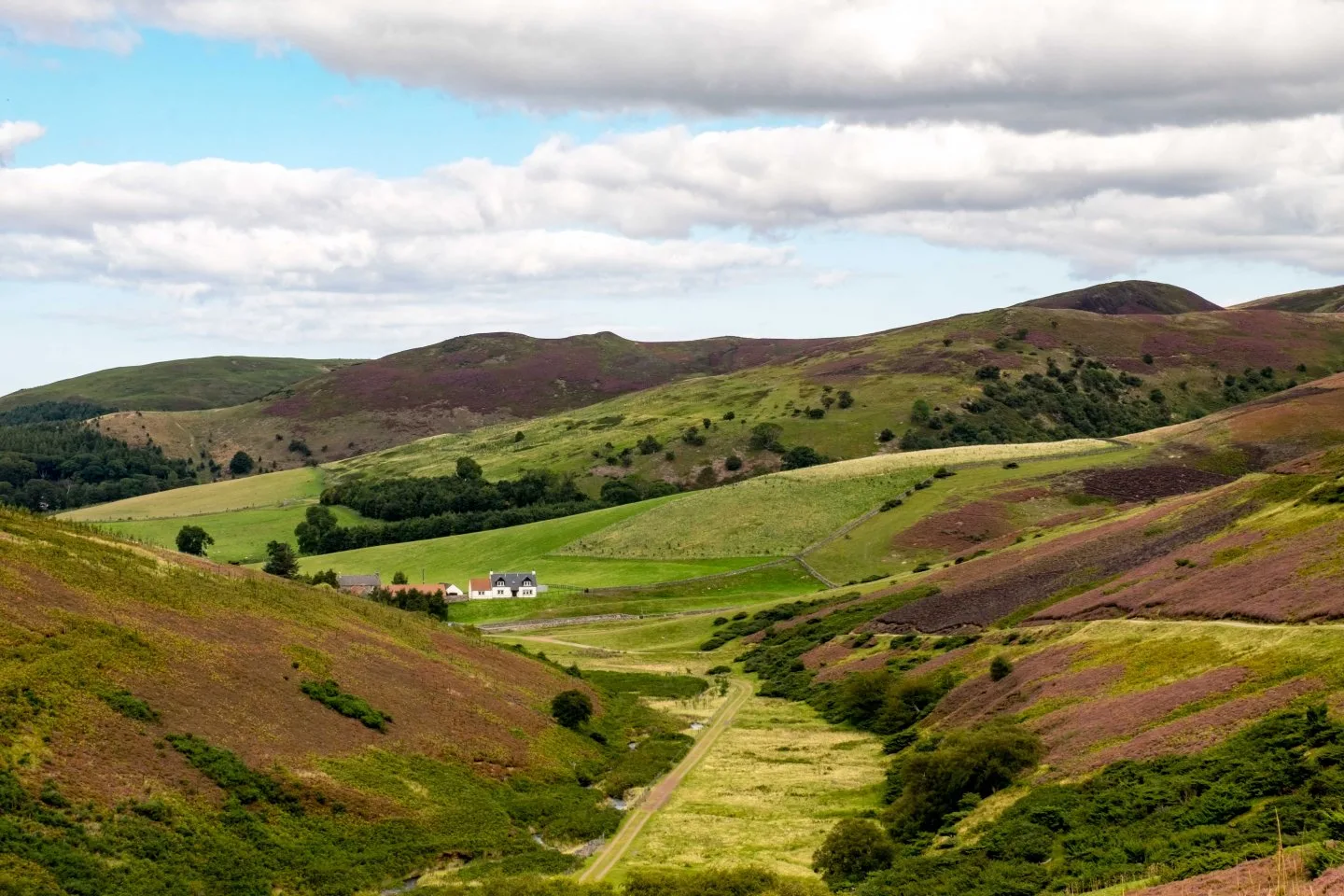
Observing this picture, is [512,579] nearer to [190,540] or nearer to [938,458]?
[190,540]

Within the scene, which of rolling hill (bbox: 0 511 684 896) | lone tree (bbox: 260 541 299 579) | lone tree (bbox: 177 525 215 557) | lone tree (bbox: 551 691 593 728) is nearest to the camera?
rolling hill (bbox: 0 511 684 896)

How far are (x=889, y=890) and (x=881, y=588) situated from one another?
74.6 meters

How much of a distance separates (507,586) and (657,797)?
88.3 m

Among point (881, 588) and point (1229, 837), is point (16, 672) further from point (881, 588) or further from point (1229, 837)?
point (881, 588)

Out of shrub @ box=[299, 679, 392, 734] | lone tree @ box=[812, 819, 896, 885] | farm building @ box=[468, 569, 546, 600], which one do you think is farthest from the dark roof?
lone tree @ box=[812, 819, 896, 885]

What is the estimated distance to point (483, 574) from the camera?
157 meters

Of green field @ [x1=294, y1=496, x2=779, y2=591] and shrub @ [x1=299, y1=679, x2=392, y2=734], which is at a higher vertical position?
shrub @ [x1=299, y1=679, x2=392, y2=734]

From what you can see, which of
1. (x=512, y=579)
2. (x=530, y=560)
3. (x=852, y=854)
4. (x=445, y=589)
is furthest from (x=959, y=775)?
(x=530, y=560)

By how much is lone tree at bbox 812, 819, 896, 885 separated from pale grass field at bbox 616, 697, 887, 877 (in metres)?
1.03

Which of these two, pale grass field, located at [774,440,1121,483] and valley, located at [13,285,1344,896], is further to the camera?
pale grass field, located at [774,440,1121,483]

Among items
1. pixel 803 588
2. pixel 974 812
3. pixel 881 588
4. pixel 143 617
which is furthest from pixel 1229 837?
pixel 803 588

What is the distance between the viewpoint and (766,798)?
183 feet

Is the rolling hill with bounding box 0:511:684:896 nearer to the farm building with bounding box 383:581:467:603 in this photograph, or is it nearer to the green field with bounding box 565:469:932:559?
the farm building with bounding box 383:581:467:603

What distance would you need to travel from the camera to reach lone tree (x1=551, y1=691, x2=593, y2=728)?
68.6 metres
